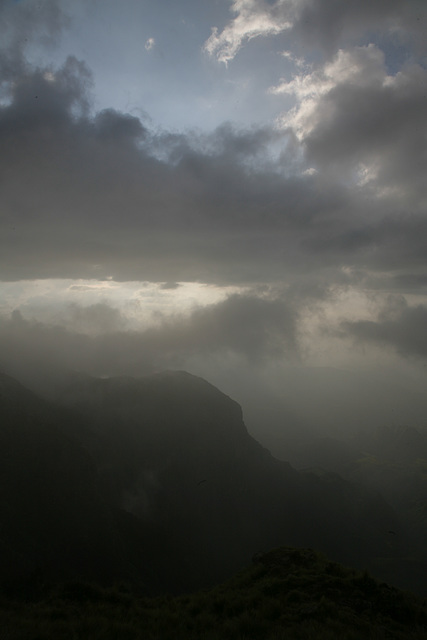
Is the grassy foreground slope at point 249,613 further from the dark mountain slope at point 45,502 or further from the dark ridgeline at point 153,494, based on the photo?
the dark mountain slope at point 45,502

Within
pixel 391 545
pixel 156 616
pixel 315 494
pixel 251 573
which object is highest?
pixel 156 616

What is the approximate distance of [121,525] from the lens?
79.8 metres

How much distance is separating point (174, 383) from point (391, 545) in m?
125

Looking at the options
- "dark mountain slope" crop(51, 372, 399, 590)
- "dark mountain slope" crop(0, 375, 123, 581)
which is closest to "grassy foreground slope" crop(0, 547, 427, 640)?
"dark mountain slope" crop(0, 375, 123, 581)

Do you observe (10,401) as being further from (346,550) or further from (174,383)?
(346,550)

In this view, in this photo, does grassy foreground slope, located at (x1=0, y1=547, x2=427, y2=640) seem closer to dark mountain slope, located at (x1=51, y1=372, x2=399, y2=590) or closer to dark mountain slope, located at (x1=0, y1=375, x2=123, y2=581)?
dark mountain slope, located at (x1=0, y1=375, x2=123, y2=581)

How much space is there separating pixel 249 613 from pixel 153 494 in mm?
96414

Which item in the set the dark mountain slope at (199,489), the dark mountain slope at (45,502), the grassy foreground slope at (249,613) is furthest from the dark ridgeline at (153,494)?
the grassy foreground slope at (249,613)

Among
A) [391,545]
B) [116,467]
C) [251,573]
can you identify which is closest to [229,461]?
[116,467]

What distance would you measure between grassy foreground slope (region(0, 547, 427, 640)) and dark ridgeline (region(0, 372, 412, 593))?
105ft

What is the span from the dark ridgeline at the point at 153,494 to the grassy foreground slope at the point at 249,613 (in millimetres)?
31918

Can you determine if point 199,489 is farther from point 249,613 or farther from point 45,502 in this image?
point 249,613

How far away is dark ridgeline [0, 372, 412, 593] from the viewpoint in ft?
200

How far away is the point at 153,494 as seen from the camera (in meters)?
101
